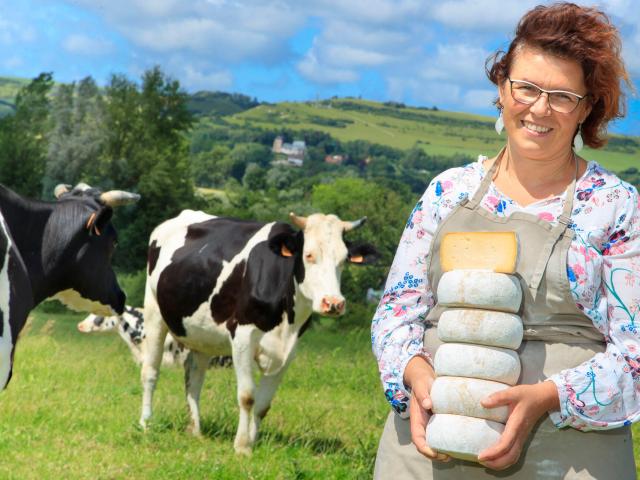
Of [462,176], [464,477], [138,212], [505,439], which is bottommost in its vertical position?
[138,212]

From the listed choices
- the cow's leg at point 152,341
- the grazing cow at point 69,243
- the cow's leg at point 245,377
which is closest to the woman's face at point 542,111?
the grazing cow at point 69,243

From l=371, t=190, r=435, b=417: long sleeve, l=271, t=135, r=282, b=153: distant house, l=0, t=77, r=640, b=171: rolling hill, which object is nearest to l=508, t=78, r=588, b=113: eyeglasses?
l=371, t=190, r=435, b=417: long sleeve

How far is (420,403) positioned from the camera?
268 centimetres

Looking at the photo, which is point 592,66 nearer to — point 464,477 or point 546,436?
point 546,436

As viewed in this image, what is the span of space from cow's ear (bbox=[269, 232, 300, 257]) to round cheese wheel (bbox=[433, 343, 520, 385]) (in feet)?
21.3

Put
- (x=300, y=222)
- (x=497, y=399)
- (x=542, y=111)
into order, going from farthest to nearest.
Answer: (x=300, y=222)
(x=542, y=111)
(x=497, y=399)

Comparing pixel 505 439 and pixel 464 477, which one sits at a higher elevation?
pixel 505 439

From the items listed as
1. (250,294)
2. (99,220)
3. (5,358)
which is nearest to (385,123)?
(250,294)

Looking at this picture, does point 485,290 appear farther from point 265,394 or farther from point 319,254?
point 265,394

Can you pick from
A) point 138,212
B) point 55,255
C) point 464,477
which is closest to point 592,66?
point 464,477

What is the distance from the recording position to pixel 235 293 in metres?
9.35

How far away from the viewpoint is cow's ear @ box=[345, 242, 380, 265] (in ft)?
31.0

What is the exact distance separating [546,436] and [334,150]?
108m

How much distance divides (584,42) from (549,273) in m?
0.64
